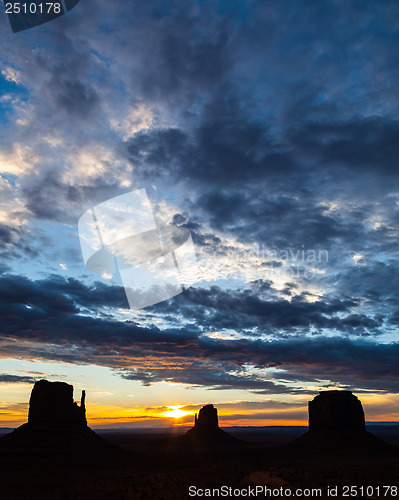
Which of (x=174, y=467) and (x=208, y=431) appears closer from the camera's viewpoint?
(x=174, y=467)

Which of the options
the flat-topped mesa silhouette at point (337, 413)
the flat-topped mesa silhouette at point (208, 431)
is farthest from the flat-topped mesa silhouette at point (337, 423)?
the flat-topped mesa silhouette at point (208, 431)

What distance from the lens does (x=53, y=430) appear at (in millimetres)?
67188

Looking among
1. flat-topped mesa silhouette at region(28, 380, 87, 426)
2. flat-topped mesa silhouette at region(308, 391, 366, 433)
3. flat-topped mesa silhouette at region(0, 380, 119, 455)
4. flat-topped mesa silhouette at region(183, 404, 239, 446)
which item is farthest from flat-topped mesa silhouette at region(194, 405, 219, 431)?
flat-topped mesa silhouette at region(28, 380, 87, 426)

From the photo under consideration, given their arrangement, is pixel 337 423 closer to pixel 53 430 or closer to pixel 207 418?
pixel 207 418

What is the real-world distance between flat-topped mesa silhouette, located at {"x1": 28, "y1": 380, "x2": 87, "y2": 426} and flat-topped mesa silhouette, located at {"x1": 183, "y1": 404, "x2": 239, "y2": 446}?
6340 centimetres

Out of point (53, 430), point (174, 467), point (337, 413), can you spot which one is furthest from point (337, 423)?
point (53, 430)

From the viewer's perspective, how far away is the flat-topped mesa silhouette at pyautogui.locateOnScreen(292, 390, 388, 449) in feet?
263

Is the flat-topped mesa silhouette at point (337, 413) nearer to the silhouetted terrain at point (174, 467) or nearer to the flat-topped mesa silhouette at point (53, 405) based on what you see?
the silhouetted terrain at point (174, 467)

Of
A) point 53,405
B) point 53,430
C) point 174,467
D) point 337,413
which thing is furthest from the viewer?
point 337,413

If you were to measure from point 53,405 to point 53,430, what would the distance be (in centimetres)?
629

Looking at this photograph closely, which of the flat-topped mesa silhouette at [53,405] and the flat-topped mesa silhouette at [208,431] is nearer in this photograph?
the flat-topped mesa silhouette at [53,405]

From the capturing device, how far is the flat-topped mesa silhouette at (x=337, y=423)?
80.1 meters

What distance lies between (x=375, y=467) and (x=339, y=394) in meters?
39.2

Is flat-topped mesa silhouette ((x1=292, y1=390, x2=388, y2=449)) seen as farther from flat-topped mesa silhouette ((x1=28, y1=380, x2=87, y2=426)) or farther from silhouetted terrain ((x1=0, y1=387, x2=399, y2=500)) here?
flat-topped mesa silhouette ((x1=28, y1=380, x2=87, y2=426))
